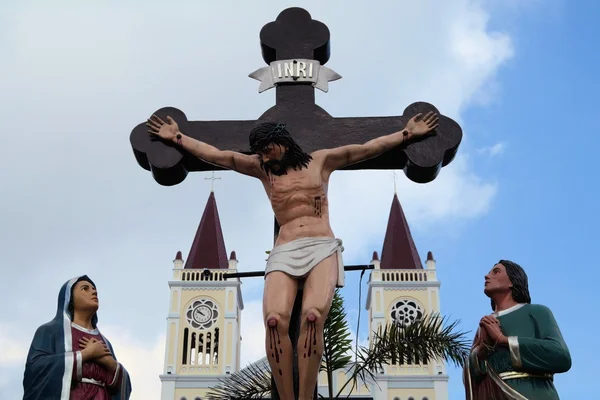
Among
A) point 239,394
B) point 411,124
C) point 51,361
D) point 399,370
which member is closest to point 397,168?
point 411,124

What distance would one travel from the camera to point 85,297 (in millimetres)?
4500

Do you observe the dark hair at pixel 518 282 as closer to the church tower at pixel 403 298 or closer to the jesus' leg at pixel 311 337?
the jesus' leg at pixel 311 337

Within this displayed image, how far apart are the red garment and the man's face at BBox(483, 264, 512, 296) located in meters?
2.12

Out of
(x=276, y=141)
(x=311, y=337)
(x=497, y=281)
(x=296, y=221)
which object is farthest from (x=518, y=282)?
(x=276, y=141)

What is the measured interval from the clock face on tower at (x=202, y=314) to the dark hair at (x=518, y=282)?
47111mm

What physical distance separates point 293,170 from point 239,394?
5169mm

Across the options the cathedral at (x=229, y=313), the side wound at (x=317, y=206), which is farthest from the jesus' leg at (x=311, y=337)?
the cathedral at (x=229, y=313)

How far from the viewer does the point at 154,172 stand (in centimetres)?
529

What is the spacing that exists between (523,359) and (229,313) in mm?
47429

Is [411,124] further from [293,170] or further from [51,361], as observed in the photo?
[51,361]

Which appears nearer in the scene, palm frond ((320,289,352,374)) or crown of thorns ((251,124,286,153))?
crown of thorns ((251,124,286,153))

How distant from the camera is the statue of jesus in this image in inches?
168

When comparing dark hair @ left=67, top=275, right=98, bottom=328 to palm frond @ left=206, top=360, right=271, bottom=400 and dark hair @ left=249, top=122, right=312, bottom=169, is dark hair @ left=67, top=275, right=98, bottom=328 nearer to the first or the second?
dark hair @ left=249, top=122, right=312, bottom=169

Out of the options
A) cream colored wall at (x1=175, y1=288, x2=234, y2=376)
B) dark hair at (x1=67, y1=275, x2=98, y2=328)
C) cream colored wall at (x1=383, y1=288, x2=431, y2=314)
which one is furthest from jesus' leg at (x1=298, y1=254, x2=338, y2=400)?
cream colored wall at (x1=175, y1=288, x2=234, y2=376)
